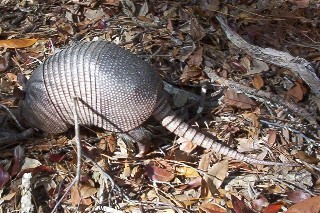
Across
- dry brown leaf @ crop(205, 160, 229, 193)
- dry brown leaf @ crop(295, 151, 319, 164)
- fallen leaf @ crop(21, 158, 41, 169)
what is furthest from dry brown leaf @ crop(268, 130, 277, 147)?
fallen leaf @ crop(21, 158, 41, 169)

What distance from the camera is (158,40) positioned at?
432 cm

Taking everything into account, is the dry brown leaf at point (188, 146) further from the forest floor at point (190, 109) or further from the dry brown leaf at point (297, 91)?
the dry brown leaf at point (297, 91)

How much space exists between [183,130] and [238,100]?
20.6 inches

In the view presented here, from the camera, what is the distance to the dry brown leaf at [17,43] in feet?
14.3

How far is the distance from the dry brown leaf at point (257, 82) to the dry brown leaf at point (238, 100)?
6.1 inches

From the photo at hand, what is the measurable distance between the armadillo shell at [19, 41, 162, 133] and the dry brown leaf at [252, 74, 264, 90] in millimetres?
861

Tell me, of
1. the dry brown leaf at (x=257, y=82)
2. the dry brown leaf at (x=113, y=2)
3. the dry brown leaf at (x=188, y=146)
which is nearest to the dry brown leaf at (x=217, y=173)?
the dry brown leaf at (x=188, y=146)

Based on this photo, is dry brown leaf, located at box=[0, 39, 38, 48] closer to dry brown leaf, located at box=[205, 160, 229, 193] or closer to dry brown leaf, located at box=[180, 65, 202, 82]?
dry brown leaf, located at box=[180, 65, 202, 82]

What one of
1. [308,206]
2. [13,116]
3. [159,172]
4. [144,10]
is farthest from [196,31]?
[308,206]

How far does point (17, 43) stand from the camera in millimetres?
4387

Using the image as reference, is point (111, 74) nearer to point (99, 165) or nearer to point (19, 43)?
point (99, 165)

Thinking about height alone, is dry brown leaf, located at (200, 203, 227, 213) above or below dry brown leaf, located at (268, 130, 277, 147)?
below

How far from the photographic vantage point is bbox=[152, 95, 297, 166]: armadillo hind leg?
11.0ft

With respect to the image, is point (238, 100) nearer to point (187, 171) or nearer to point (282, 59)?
point (282, 59)
